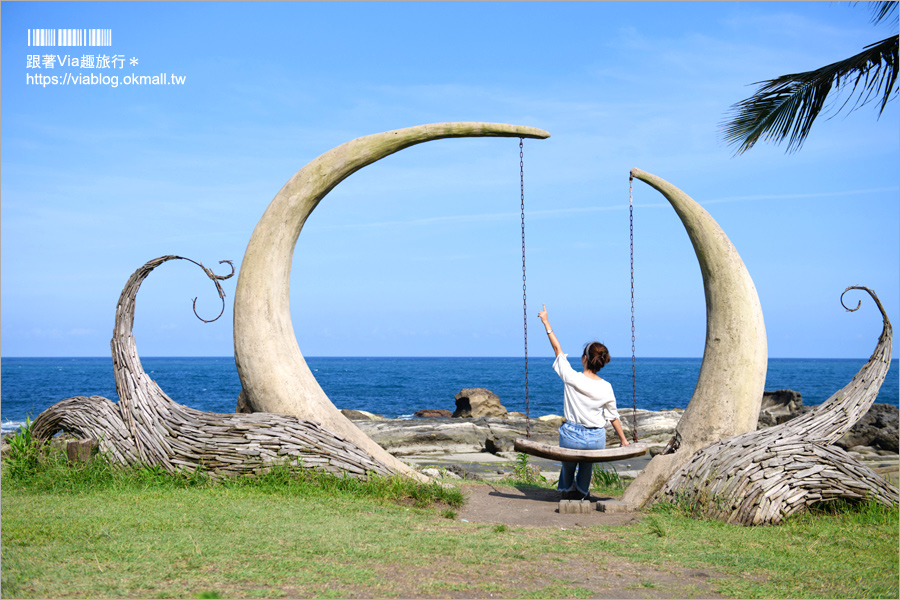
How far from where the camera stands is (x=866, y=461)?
1380 centimetres

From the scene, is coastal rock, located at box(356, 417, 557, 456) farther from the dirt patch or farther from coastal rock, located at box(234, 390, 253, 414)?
coastal rock, located at box(234, 390, 253, 414)

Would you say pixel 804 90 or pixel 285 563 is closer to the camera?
pixel 285 563

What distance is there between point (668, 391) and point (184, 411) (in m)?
52.2

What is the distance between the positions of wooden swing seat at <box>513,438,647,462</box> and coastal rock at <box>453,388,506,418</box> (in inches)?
824

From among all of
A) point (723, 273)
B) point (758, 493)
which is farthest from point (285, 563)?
point (723, 273)

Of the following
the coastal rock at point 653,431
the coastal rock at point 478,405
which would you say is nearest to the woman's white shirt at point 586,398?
the coastal rock at point 653,431

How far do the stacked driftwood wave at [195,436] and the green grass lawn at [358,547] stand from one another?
18 cm

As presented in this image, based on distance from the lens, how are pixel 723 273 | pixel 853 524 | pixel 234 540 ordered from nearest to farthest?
pixel 234 540
pixel 853 524
pixel 723 273

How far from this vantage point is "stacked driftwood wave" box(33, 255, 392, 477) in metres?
7.14

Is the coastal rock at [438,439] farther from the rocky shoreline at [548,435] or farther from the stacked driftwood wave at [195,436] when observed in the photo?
the stacked driftwood wave at [195,436]

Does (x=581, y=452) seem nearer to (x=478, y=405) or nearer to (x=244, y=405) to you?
(x=244, y=405)

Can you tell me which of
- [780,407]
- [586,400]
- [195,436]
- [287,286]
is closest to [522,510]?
[586,400]

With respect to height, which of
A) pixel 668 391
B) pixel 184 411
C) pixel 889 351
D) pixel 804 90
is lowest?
pixel 668 391

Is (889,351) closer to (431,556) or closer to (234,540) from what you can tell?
(431,556)
